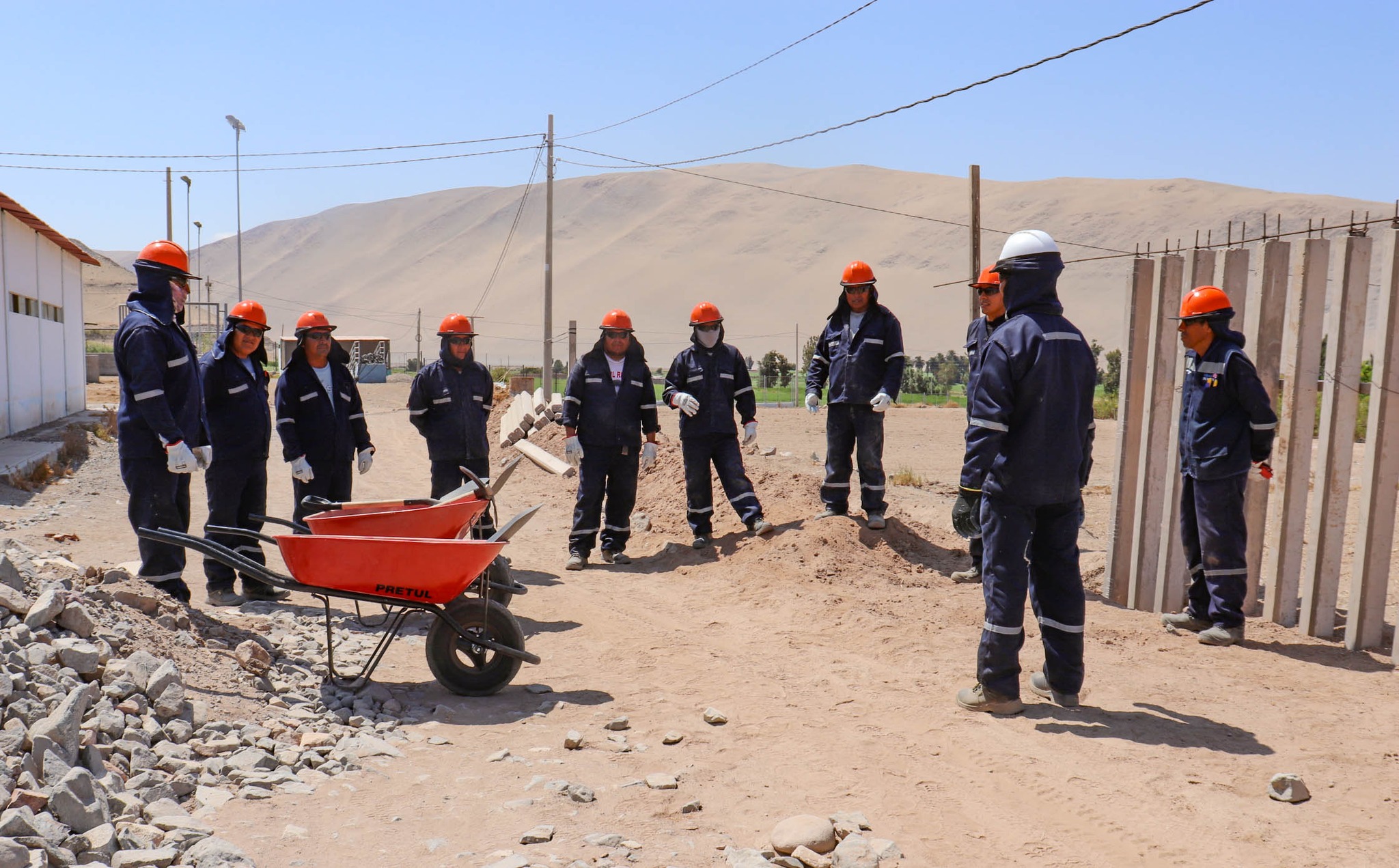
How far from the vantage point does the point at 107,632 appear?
4.70 meters

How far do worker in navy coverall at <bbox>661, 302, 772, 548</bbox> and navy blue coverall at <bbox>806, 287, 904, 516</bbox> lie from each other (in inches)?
29.8

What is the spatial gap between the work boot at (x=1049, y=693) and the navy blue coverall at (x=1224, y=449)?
64.4 inches

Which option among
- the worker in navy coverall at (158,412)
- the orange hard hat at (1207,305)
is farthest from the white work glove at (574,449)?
the orange hard hat at (1207,305)

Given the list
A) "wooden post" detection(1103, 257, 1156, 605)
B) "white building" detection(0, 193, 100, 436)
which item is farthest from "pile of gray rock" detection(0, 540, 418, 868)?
"white building" detection(0, 193, 100, 436)

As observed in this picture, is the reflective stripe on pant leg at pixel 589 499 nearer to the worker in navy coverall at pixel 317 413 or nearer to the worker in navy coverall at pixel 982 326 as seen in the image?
the worker in navy coverall at pixel 317 413

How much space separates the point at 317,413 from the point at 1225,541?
6135 millimetres

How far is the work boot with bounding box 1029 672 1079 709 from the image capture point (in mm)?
5031

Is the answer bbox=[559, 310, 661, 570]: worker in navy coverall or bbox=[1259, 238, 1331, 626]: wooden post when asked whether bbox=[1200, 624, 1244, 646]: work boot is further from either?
bbox=[559, 310, 661, 570]: worker in navy coverall

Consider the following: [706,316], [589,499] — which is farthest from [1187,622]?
[589,499]

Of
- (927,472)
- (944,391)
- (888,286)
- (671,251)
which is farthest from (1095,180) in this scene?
(927,472)

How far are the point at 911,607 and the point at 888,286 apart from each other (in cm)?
9334

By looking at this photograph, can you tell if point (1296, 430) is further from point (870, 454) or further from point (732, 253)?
point (732, 253)

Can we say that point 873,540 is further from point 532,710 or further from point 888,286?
point 888,286

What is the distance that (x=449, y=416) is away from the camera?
8.19 m
